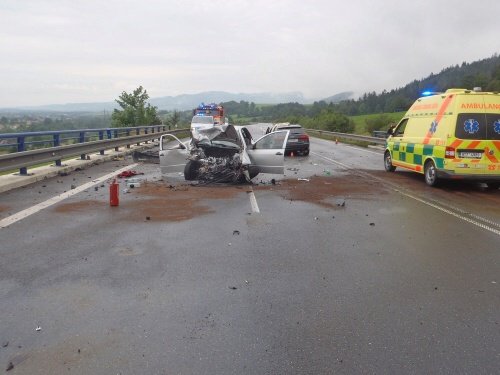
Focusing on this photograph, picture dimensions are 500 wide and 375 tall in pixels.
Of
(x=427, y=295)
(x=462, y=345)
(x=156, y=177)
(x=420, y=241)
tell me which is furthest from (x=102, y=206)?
(x=462, y=345)

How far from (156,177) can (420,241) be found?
29.4ft

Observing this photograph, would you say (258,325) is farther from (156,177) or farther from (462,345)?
(156,177)

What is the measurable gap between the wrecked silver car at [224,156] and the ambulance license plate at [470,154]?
4377 millimetres

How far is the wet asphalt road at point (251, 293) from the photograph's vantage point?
337cm

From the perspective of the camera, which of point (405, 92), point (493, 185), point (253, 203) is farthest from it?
point (405, 92)

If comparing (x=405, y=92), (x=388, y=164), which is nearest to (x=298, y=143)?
(x=388, y=164)

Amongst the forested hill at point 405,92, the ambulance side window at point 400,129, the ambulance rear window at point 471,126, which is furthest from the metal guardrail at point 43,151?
the forested hill at point 405,92

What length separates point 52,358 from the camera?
11.0ft

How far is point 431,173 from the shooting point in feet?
39.6

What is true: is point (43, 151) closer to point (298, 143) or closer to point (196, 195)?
point (196, 195)

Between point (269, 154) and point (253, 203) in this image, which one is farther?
point (269, 154)

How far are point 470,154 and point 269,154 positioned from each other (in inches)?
198

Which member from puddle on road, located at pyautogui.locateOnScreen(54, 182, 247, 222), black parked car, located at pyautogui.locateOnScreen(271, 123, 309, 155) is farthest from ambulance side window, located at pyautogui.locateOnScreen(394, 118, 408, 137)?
black parked car, located at pyautogui.locateOnScreen(271, 123, 309, 155)

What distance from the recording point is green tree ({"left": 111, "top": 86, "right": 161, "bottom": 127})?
1950 inches
